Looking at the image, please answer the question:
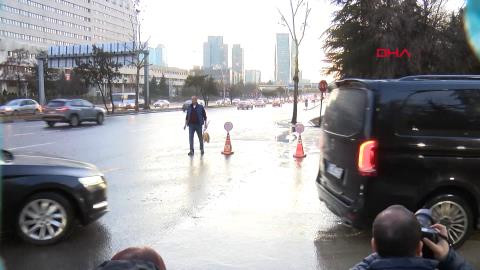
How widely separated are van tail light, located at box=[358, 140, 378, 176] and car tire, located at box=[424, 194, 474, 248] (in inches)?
30.2

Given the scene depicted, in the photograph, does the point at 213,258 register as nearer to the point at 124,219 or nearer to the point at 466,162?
the point at 124,219

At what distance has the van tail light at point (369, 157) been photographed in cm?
527

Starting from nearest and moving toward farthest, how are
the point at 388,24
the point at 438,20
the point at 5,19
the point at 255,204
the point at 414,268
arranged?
1. the point at 414,268
2. the point at 255,204
3. the point at 388,24
4. the point at 438,20
5. the point at 5,19

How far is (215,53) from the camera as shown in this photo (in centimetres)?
12281

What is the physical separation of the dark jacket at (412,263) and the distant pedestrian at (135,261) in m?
0.95

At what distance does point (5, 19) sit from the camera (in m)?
116

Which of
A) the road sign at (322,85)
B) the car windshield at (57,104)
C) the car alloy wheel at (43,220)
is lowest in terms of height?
the car alloy wheel at (43,220)

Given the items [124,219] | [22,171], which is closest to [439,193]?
[124,219]

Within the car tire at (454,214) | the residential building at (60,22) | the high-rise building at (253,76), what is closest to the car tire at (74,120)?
the car tire at (454,214)

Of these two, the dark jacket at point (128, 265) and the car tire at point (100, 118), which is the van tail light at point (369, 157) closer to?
the dark jacket at point (128, 265)

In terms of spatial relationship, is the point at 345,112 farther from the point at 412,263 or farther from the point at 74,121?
the point at 74,121

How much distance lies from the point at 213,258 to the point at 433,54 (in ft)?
94.2

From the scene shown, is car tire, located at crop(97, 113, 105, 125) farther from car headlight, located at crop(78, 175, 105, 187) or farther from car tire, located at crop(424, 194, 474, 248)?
car tire, located at crop(424, 194, 474, 248)

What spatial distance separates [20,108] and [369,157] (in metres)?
41.8
